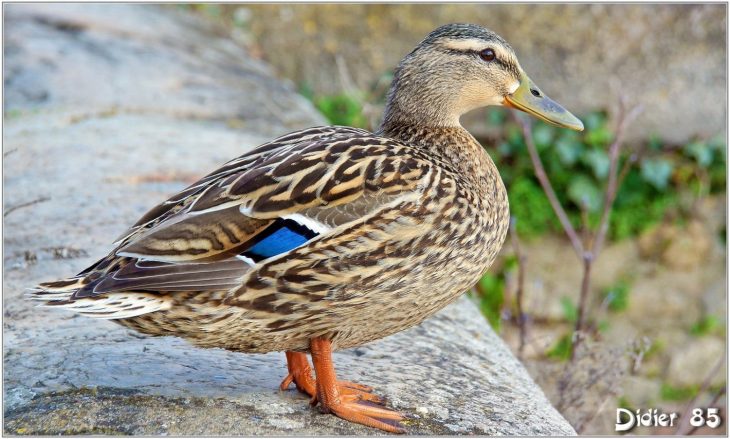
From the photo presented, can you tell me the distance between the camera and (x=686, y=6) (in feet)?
26.2

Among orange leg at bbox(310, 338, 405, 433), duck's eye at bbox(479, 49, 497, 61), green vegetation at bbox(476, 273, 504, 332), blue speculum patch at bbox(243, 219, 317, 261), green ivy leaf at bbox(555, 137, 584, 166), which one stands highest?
duck's eye at bbox(479, 49, 497, 61)

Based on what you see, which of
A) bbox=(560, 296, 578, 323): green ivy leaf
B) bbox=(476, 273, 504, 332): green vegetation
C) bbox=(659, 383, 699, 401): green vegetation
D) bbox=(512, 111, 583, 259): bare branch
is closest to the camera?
bbox=(512, 111, 583, 259): bare branch

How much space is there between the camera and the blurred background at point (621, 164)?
7.38 meters

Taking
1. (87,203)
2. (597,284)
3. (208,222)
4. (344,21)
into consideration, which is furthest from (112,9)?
(208,222)

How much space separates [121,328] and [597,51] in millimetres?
5313

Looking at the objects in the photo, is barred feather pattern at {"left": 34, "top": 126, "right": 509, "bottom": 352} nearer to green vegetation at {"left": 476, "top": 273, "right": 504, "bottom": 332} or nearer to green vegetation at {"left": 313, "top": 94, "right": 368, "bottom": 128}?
green vegetation at {"left": 476, "top": 273, "right": 504, "bottom": 332}

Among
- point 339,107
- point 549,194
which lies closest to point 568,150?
point 339,107

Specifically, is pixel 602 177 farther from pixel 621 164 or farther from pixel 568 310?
pixel 568 310

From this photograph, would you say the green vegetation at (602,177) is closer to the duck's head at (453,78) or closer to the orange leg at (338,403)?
the duck's head at (453,78)

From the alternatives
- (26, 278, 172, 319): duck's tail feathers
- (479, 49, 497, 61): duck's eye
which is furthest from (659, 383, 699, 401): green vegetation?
(26, 278, 172, 319): duck's tail feathers

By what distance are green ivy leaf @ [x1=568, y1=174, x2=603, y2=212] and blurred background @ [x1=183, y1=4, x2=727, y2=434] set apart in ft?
0.04

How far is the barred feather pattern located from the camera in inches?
119

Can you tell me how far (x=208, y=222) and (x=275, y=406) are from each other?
2.15 ft

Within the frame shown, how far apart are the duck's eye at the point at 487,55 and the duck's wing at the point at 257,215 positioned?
727mm
